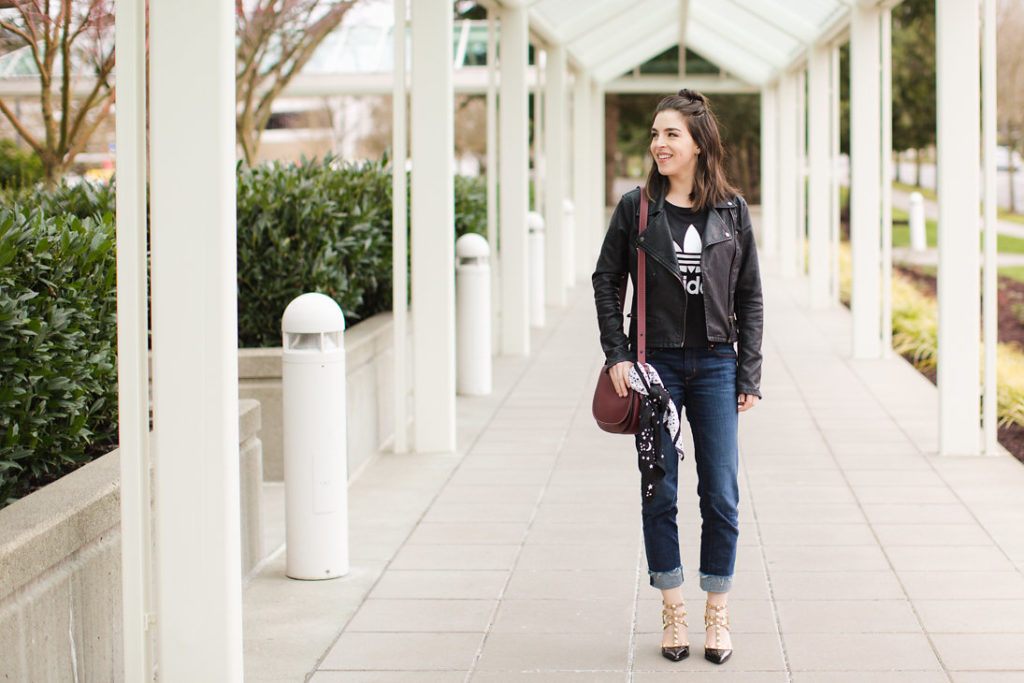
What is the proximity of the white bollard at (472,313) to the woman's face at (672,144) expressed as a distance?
563 cm

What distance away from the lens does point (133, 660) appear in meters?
3.80

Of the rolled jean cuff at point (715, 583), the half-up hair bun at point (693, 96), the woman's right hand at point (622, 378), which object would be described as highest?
the half-up hair bun at point (693, 96)

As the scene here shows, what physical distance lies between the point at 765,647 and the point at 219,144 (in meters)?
2.42

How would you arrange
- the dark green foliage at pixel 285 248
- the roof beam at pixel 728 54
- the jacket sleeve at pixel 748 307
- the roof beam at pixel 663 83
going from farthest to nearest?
the roof beam at pixel 663 83 < the roof beam at pixel 728 54 < the dark green foliage at pixel 285 248 < the jacket sleeve at pixel 748 307

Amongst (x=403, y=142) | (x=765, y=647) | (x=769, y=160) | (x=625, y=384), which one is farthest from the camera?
(x=769, y=160)

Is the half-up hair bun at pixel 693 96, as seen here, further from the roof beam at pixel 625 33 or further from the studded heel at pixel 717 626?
the roof beam at pixel 625 33

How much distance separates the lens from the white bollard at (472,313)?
10.0m

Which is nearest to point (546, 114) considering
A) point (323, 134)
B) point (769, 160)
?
point (769, 160)

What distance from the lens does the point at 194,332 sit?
144 inches

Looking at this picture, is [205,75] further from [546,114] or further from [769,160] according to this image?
[769,160]

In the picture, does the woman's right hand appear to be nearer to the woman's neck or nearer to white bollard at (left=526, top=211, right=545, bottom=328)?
the woman's neck

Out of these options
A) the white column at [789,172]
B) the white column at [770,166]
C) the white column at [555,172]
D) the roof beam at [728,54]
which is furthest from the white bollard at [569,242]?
the white column at [770,166]

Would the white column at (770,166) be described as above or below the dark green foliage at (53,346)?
above

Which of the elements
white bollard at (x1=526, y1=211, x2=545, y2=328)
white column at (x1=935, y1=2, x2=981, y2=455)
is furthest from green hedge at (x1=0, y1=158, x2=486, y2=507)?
white bollard at (x1=526, y1=211, x2=545, y2=328)
